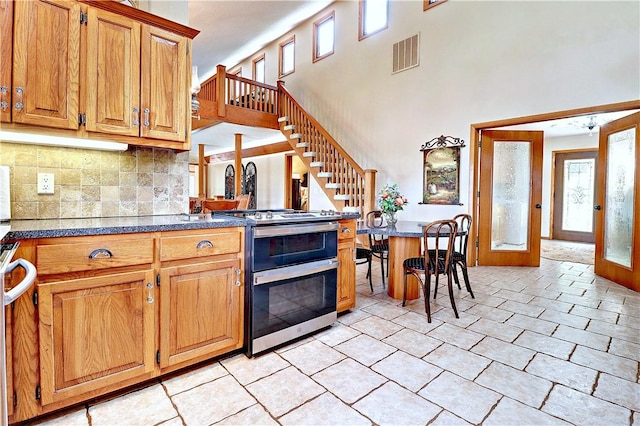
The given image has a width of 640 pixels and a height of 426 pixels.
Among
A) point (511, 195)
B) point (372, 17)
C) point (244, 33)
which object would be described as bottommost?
point (511, 195)

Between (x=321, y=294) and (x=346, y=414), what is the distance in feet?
3.12

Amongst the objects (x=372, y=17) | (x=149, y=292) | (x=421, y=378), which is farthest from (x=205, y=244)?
(x=372, y=17)

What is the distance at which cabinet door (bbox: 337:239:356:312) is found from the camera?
2721mm

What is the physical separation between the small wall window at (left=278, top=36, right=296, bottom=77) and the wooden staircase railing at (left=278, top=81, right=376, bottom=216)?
170cm

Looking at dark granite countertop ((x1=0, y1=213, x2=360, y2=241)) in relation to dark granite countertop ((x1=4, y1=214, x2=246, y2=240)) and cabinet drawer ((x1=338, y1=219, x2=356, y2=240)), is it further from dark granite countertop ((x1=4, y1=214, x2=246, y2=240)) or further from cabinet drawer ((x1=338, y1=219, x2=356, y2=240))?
cabinet drawer ((x1=338, y1=219, x2=356, y2=240))

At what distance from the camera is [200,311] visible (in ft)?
6.20

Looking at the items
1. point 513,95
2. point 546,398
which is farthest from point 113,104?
point 513,95

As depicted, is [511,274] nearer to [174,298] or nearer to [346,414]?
[346,414]

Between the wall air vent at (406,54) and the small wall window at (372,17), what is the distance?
0.60 meters

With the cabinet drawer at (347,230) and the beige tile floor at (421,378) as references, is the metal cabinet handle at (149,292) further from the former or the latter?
the cabinet drawer at (347,230)

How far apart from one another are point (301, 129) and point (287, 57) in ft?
10.3

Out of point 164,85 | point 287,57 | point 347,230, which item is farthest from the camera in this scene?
point 287,57

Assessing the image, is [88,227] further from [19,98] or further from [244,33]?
[244,33]

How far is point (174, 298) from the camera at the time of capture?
1.79 metres
